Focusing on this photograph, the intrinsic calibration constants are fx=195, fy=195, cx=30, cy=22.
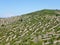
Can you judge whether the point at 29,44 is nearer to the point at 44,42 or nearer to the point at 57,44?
the point at 44,42

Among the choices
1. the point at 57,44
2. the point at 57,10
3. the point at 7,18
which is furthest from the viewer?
the point at 57,10

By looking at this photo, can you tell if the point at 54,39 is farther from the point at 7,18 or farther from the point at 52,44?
the point at 7,18

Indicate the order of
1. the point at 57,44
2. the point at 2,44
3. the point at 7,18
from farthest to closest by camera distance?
the point at 7,18 → the point at 2,44 → the point at 57,44

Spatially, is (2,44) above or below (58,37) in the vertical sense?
below

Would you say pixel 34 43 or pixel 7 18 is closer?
pixel 34 43

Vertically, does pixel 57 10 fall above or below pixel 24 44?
above

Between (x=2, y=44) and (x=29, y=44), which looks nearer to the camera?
(x=29, y=44)

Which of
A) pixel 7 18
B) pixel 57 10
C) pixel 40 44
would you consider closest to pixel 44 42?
pixel 40 44

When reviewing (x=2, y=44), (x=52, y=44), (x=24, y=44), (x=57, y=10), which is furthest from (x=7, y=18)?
(x=52, y=44)

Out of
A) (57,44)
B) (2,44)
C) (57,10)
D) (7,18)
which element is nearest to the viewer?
(57,44)
